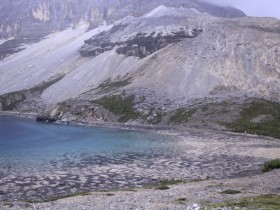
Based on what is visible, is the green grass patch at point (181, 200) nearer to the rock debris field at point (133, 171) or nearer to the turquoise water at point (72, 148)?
the rock debris field at point (133, 171)

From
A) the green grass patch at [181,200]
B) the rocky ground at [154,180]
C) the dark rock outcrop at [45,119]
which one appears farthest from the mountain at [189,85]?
the green grass patch at [181,200]

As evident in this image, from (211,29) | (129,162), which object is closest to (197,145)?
(129,162)

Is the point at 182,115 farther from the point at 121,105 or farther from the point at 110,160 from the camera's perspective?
the point at 110,160

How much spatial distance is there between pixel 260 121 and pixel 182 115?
22862 millimetres

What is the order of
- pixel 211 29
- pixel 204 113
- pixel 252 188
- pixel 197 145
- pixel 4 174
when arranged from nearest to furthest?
pixel 252 188, pixel 4 174, pixel 197 145, pixel 204 113, pixel 211 29

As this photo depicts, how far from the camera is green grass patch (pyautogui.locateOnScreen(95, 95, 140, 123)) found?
136250mm

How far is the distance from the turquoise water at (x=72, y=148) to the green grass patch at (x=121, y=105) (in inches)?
809

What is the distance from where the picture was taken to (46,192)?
44.6m

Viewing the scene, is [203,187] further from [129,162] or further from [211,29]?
[211,29]

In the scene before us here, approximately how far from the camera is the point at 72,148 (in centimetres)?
8025

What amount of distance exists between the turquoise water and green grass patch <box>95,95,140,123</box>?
20553 mm

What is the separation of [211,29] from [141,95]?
5663 cm

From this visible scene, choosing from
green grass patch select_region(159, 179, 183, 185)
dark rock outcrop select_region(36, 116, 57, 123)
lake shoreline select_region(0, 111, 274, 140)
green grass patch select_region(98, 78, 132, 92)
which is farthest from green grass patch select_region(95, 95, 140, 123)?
green grass patch select_region(159, 179, 183, 185)

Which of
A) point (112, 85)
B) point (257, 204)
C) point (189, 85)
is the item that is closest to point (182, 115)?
point (189, 85)
